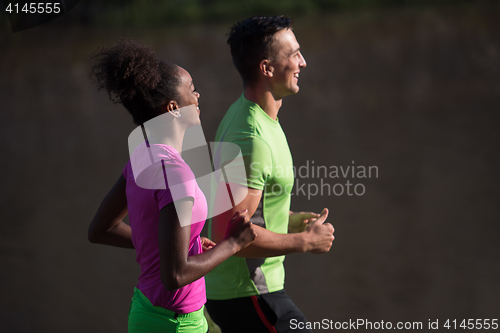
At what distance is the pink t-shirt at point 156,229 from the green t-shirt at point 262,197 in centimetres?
39

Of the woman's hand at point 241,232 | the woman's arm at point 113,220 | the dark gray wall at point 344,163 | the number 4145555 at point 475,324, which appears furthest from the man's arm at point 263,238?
the number 4145555 at point 475,324

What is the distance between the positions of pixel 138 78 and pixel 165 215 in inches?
17.4

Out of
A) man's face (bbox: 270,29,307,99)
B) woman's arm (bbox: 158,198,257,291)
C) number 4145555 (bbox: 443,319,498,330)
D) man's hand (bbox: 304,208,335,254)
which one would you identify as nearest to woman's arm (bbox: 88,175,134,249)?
woman's arm (bbox: 158,198,257,291)

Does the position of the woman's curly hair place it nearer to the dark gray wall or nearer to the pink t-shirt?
the pink t-shirt

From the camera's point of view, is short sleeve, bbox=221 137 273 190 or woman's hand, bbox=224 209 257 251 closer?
woman's hand, bbox=224 209 257 251

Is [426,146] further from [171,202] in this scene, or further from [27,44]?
[27,44]

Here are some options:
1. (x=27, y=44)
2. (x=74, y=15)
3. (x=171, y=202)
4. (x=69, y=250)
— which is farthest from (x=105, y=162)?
(x=74, y=15)

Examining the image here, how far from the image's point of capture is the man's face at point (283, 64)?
200 centimetres

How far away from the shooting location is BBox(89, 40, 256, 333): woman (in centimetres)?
127

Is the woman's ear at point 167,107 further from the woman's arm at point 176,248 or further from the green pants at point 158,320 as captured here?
the green pants at point 158,320

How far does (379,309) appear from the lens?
3.58 m

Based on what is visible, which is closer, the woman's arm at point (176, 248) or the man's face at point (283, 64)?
the woman's arm at point (176, 248)

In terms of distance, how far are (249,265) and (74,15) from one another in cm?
1267

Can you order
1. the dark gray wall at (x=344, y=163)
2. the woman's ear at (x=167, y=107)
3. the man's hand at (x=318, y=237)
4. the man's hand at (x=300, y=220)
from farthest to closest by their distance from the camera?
the dark gray wall at (x=344, y=163), the man's hand at (x=300, y=220), the man's hand at (x=318, y=237), the woman's ear at (x=167, y=107)
